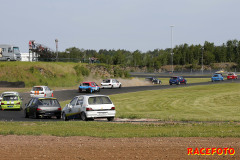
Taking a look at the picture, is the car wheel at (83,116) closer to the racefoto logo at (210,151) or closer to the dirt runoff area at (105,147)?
the dirt runoff area at (105,147)

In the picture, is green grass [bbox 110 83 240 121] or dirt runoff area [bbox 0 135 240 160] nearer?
dirt runoff area [bbox 0 135 240 160]

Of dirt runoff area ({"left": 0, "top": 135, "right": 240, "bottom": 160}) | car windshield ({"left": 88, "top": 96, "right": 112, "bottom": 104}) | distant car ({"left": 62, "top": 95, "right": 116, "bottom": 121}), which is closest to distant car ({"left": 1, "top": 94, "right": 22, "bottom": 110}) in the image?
distant car ({"left": 62, "top": 95, "right": 116, "bottom": 121})

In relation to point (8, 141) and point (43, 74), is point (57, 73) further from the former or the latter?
point (8, 141)

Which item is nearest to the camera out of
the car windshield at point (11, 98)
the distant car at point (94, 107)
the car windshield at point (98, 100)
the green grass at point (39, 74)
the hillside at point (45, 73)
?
the distant car at point (94, 107)

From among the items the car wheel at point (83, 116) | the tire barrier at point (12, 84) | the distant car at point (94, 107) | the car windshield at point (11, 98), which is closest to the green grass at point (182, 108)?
the distant car at point (94, 107)

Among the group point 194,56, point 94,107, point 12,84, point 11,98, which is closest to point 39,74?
point 12,84

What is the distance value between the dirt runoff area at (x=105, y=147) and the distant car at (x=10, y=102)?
66.9 feet

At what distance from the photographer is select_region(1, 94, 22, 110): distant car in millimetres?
35438

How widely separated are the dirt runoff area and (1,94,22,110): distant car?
2040cm

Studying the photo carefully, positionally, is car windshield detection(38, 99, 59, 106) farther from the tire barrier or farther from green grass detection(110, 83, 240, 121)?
the tire barrier

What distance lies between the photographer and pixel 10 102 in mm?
35531

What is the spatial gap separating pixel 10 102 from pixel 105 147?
24153 mm

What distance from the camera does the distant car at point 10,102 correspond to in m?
35.4

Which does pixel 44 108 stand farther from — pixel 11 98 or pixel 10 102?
pixel 11 98
